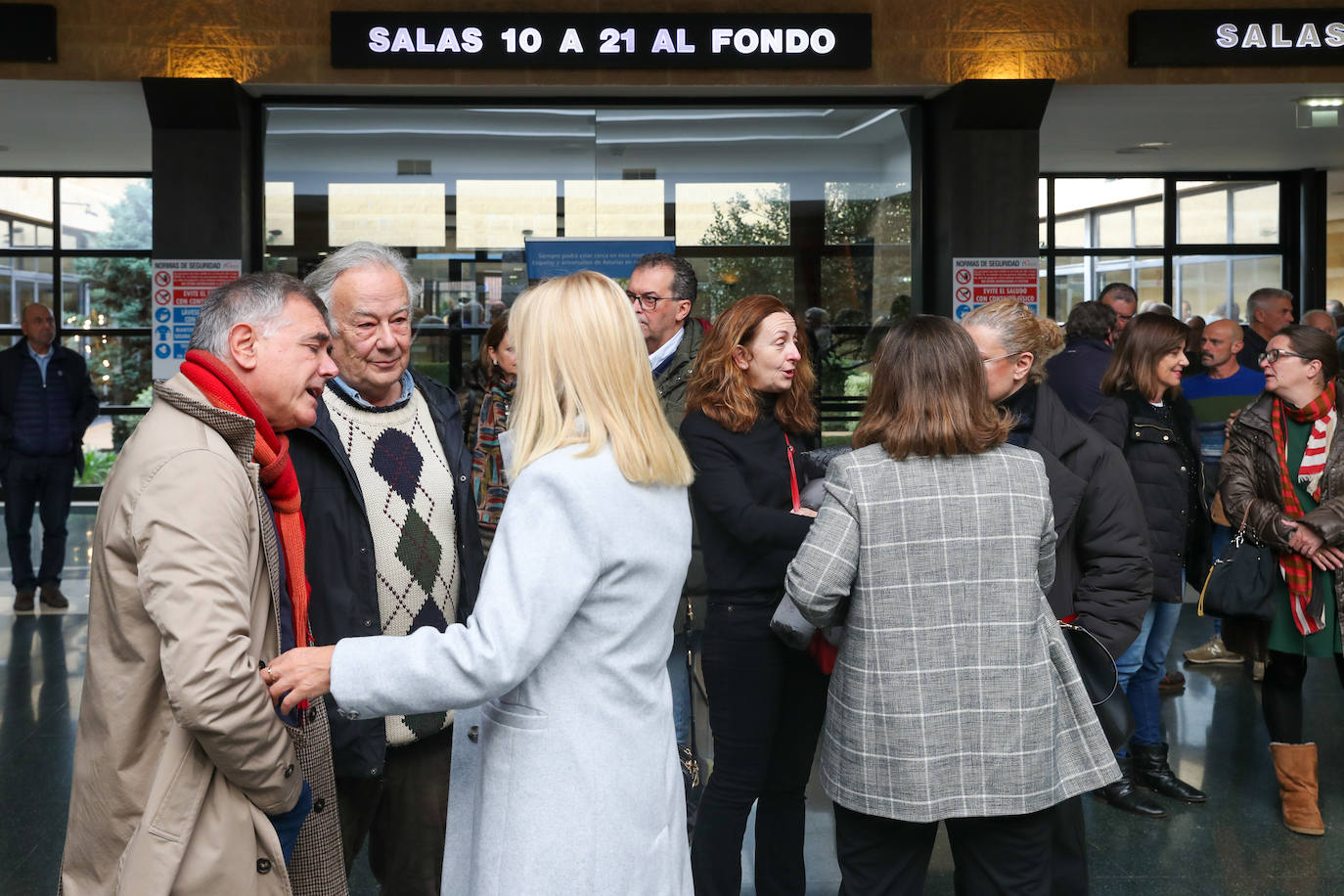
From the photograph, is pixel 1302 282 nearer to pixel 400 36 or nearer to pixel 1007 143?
pixel 1007 143

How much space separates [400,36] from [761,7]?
2041 millimetres

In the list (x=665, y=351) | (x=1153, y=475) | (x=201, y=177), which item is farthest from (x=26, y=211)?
(x=1153, y=475)

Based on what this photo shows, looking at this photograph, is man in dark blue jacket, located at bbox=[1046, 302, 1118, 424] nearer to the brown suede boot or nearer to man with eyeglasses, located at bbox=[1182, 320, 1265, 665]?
man with eyeglasses, located at bbox=[1182, 320, 1265, 665]

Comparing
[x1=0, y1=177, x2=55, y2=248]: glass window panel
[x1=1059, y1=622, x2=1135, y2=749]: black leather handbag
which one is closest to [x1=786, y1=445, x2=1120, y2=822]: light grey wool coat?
[x1=1059, y1=622, x2=1135, y2=749]: black leather handbag

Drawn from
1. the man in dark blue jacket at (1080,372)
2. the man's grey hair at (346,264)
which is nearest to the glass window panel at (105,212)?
the man in dark blue jacket at (1080,372)

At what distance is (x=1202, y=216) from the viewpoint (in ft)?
40.1

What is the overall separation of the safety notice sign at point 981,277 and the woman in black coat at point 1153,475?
8.66 feet

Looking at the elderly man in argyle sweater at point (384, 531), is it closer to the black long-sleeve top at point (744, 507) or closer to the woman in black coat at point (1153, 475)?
the black long-sleeve top at point (744, 507)

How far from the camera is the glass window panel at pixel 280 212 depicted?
A: 25.4ft

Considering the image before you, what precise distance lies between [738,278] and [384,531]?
5716 mm

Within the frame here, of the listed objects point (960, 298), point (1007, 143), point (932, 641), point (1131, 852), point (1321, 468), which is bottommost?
point (1131, 852)

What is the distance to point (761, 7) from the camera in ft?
23.6

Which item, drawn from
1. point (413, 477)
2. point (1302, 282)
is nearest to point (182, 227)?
point (413, 477)

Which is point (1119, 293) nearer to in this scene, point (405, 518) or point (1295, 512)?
point (1295, 512)
